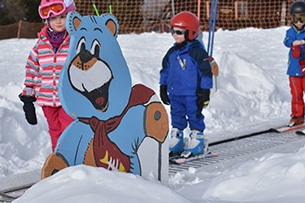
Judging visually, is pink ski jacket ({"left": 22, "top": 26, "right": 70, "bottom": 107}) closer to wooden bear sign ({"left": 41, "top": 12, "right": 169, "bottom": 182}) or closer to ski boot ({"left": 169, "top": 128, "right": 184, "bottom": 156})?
wooden bear sign ({"left": 41, "top": 12, "right": 169, "bottom": 182})

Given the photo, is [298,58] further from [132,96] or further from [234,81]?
[132,96]

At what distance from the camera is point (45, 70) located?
441cm

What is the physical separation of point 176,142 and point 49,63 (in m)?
1.85

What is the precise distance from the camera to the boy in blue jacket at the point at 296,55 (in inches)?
272

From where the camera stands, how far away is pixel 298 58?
7.14 m

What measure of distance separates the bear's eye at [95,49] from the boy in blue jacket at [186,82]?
2034mm

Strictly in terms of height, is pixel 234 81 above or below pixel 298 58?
below

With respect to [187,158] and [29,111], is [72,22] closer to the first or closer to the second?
[29,111]

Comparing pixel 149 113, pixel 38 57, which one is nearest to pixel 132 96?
pixel 149 113

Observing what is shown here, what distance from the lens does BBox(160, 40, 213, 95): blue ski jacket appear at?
550cm

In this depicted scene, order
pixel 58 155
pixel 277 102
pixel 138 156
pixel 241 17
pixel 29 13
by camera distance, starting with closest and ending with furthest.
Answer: pixel 58 155 < pixel 138 156 < pixel 277 102 < pixel 241 17 < pixel 29 13

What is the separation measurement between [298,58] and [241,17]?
13657 millimetres

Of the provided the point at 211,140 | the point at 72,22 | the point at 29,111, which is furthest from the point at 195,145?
the point at 72,22

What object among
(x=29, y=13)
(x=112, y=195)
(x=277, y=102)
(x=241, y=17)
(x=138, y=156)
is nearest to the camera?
(x=112, y=195)
